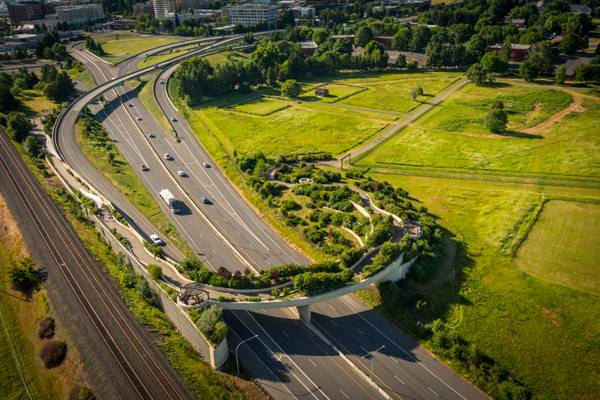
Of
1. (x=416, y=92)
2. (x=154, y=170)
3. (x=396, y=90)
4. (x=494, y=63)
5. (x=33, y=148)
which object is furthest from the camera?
(x=494, y=63)

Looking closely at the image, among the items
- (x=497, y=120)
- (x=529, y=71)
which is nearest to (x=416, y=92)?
(x=497, y=120)

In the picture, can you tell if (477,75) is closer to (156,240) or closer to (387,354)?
(387,354)

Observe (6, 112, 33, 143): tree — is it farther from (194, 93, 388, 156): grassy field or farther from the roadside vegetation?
(194, 93, 388, 156): grassy field

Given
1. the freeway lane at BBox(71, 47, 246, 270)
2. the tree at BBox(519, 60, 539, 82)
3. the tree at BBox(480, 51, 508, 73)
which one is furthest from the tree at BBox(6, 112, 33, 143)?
the tree at BBox(519, 60, 539, 82)

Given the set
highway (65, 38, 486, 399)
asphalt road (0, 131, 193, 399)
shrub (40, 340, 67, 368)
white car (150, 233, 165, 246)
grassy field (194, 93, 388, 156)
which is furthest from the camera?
grassy field (194, 93, 388, 156)

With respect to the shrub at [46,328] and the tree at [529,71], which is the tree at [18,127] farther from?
the tree at [529,71]

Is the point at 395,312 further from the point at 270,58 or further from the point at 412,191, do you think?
the point at 270,58

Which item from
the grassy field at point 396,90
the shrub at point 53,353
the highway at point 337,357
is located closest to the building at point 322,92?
the grassy field at point 396,90
